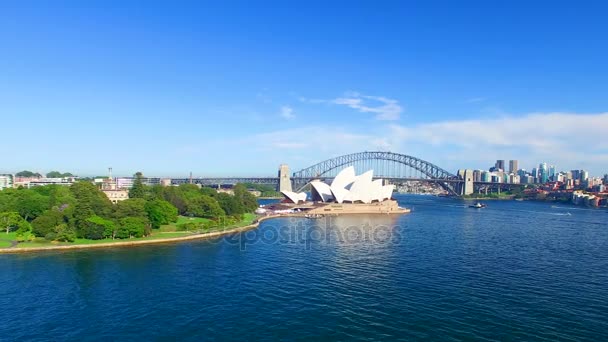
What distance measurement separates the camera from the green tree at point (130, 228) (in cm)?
3334

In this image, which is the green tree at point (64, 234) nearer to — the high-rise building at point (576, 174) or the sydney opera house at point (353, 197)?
the sydney opera house at point (353, 197)

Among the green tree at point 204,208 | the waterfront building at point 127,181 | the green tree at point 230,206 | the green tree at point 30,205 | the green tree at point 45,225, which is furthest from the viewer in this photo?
the waterfront building at point 127,181

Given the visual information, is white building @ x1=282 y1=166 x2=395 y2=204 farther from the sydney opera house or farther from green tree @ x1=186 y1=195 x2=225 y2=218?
green tree @ x1=186 y1=195 x2=225 y2=218

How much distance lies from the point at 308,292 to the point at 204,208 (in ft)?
104

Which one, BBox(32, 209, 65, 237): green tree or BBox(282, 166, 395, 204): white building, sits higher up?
BBox(282, 166, 395, 204): white building

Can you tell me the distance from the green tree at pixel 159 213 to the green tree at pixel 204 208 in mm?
6373

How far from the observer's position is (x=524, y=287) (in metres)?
21.0

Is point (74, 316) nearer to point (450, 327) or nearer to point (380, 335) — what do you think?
point (380, 335)

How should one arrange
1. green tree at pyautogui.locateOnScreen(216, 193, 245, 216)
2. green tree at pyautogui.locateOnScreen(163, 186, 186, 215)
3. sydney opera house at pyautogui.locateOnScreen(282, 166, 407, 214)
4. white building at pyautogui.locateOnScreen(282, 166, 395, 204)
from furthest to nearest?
white building at pyautogui.locateOnScreen(282, 166, 395, 204), sydney opera house at pyautogui.locateOnScreen(282, 166, 407, 214), green tree at pyautogui.locateOnScreen(216, 193, 245, 216), green tree at pyautogui.locateOnScreen(163, 186, 186, 215)

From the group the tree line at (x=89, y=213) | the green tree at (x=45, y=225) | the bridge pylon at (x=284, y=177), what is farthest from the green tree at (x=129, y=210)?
the bridge pylon at (x=284, y=177)

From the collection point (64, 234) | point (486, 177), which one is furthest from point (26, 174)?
point (486, 177)

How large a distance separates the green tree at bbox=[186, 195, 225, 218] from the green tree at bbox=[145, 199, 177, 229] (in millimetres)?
6373

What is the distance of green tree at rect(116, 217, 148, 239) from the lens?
33.3 meters

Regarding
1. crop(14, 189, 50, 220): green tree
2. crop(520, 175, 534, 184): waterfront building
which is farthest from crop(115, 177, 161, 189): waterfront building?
crop(520, 175, 534, 184): waterfront building
